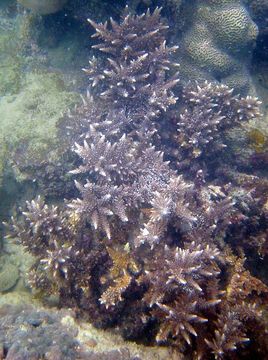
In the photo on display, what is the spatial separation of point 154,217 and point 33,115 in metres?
2.59

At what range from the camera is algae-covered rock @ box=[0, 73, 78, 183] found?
14.9 feet

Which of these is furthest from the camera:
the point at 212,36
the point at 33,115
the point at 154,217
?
the point at 212,36

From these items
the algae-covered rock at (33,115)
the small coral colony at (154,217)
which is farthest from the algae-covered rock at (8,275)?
the algae-covered rock at (33,115)

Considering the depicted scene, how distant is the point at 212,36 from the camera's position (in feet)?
16.9

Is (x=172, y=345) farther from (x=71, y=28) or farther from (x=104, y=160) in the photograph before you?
(x=71, y=28)

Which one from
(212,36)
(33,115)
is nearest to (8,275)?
(33,115)

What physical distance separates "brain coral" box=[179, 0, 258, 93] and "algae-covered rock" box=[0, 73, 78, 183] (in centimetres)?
204

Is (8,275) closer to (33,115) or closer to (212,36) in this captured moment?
(33,115)

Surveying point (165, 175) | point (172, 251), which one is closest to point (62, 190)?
point (165, 175)

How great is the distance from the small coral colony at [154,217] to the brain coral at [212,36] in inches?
21.3

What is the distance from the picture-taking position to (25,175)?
4.55m

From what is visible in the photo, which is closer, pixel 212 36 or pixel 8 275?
pixel 8 275

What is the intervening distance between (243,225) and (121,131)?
85.2 inches

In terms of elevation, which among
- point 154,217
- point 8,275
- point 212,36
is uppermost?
point 212,36
